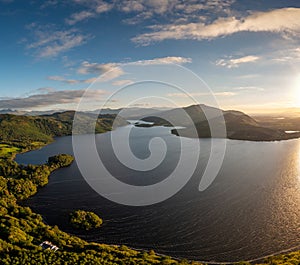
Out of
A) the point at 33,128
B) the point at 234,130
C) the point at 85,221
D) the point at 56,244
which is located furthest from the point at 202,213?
the point at 33,128

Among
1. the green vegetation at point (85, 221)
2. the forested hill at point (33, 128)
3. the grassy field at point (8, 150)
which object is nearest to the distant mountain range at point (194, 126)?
the forested hill at point (33, 128)

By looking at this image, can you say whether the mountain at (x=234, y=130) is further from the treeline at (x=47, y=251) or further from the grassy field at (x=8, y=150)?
the treeline at (x=47, y=251)

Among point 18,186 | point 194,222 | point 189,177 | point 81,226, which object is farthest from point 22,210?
point 189,177

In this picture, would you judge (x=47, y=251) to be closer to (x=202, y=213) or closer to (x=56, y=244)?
(x=56, y=244)

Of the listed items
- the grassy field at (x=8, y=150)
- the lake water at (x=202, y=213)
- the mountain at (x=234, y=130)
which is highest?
the mountain at (x=234, y=130)

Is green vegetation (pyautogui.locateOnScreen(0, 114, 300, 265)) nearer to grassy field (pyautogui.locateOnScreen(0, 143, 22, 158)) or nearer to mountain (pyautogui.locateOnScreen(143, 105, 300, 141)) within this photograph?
grassy field (pyautogui.locateOnScreen(0, 143, 22, 158))

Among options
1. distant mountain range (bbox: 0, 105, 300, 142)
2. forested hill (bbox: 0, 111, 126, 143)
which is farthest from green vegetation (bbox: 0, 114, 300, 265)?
forested hill (bbox: 0, 111, 126, 143)
